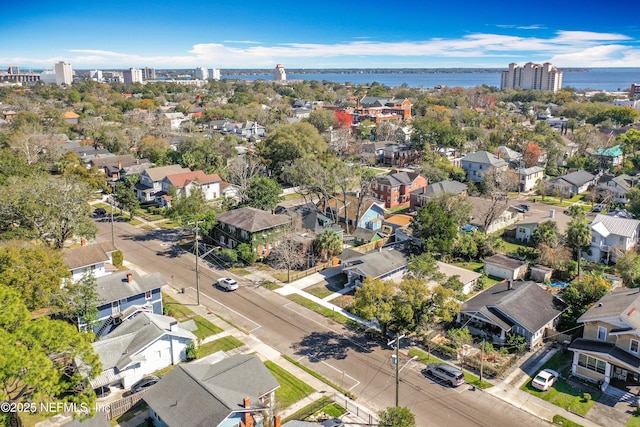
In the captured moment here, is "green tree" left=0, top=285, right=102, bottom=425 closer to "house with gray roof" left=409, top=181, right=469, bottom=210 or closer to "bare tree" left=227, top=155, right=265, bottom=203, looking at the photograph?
"bare tree" left=227, top=155, right=265, bottom=203

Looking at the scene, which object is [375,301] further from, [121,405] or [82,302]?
[82,302]

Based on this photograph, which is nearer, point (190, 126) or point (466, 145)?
point (466, 145)

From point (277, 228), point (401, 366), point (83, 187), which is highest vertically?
point (83, 187)

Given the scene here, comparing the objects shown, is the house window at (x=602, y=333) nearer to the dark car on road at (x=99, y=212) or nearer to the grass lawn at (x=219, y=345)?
the grass lawn at (x=219, y=345)

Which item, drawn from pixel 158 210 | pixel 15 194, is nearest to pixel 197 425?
pixel 15 194

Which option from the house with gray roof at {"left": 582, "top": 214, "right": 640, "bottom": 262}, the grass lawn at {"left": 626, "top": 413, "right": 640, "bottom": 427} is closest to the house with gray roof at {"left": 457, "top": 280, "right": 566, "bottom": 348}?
the grass lawn at {"left": 626, "top": 413, "right": 640, "bottom": 427}

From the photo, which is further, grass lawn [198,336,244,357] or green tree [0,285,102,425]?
grass lawn [198,336,244,357]

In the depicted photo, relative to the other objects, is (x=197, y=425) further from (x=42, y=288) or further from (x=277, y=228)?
(x=277, y=228)
